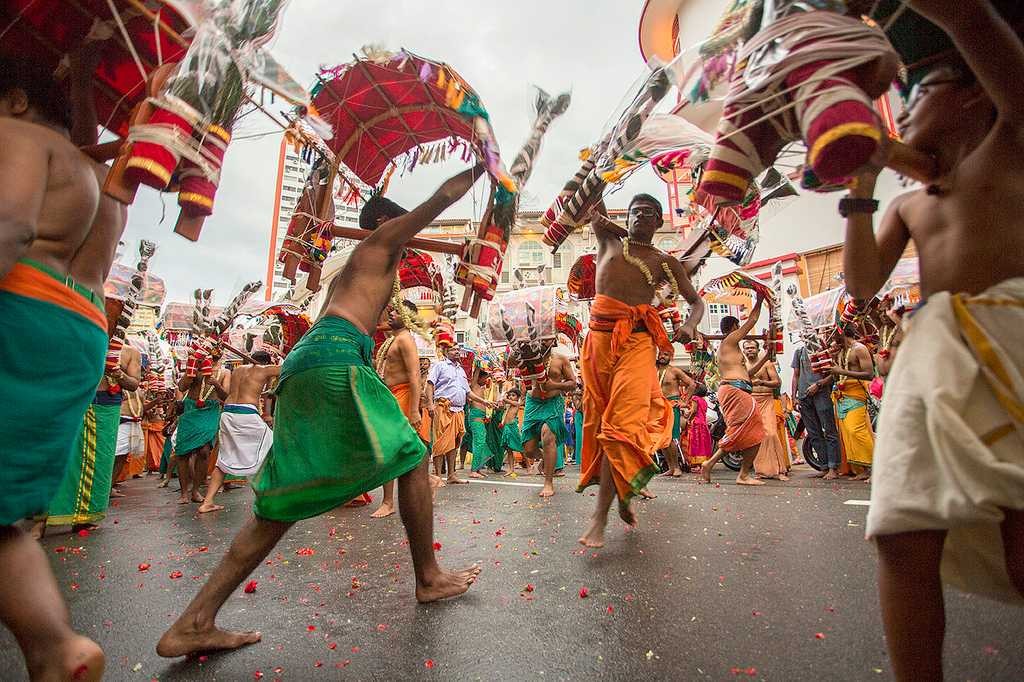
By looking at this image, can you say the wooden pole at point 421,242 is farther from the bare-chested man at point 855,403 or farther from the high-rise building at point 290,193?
the bare-chested man at point 855,403

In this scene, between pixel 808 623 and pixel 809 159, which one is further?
pixel 808 623

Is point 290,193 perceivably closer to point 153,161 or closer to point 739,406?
point 153,161

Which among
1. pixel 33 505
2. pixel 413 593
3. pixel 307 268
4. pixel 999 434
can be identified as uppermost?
pixel 307 268

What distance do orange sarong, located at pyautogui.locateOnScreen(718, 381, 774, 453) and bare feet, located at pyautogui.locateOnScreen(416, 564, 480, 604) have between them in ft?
18.5

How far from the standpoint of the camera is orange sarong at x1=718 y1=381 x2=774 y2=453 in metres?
7.06

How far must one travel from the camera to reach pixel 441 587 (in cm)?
231

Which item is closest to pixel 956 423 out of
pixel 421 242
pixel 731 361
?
pixel 421 242

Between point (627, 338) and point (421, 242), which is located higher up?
point (421, 242)

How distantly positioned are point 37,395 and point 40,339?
5.7 inches

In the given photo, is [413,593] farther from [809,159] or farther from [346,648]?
[809,159]

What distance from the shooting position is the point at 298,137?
9.29 ft

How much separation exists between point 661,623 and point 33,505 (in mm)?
1929

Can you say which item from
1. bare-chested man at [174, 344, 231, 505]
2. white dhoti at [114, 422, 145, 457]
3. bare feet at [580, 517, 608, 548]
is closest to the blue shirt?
bare-chested man at [174, 344, 231, 505]

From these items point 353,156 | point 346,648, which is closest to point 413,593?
point 346,648
